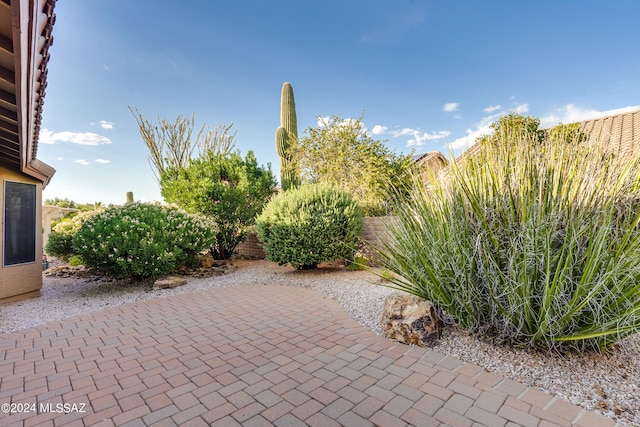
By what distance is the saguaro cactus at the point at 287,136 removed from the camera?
14.1 meters

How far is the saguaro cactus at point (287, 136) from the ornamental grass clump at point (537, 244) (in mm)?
10793

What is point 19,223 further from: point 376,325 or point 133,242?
point 376,325

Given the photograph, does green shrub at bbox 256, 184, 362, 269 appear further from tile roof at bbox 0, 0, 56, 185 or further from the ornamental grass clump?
tile roof at bbox 0, 0, 56, 185

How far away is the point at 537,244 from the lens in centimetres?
241

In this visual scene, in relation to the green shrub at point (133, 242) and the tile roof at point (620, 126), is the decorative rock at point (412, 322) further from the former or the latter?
the tile roof at point (620, 126)

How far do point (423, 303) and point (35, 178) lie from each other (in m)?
6.68

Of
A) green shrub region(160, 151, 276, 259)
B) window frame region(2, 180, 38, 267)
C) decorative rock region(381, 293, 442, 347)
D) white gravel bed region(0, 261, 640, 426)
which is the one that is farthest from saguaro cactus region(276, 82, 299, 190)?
decorative rock region(381, 293, 442, 347)

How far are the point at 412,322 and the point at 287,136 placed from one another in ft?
44.1

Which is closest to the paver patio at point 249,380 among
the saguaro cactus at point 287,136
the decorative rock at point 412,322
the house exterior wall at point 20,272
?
the decorative rock at point 412,322

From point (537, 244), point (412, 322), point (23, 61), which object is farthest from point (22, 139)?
point (537, 244)

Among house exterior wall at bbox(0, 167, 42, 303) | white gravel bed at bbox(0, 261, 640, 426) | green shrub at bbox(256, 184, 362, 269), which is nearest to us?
white gravel bed at bbox(0, 261, 640, 426)

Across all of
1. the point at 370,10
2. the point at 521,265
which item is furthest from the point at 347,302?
the point at 370,10

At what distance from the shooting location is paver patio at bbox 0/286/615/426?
185cm

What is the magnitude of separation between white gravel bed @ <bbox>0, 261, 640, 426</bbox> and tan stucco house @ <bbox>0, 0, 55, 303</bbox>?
0.62 meters
